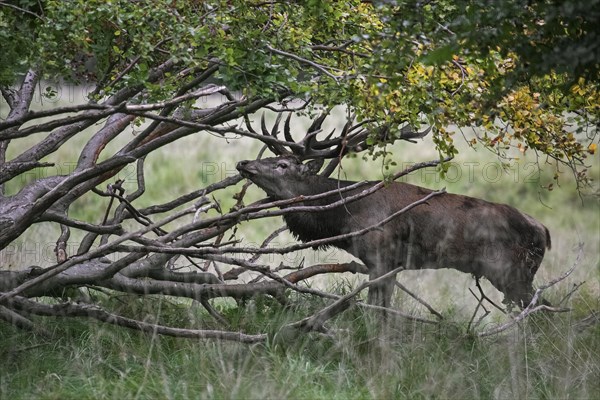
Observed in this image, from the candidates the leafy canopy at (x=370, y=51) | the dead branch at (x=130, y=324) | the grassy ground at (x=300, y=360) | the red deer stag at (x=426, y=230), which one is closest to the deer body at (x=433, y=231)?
the red deer stag at (x=426, y=230)

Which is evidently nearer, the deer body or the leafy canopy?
the leafy canopy

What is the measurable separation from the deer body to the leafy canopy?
1.99m

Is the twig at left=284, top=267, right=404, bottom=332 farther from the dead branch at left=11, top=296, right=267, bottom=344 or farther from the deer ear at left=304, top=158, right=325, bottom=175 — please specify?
the deer ear at left=304, top=158, right=325, bottom=175

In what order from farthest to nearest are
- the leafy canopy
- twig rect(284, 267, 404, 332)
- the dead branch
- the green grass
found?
twig rect(284, 267, 404, 332) < the dead branch < the green grass < the leafy canopy

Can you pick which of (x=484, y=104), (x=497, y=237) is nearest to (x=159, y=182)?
(x=497, y=237)

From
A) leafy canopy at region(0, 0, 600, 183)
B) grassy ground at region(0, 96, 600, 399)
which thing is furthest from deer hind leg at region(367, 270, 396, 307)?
leafy canopy at region(0, 0, 600, 183)

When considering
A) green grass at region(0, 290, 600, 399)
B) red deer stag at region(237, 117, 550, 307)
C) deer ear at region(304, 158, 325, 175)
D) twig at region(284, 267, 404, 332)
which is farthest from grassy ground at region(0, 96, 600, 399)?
deer ear at region(304, 158, 325, 175)

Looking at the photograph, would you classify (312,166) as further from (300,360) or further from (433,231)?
(300,360)

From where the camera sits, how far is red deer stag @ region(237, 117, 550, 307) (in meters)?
8.43

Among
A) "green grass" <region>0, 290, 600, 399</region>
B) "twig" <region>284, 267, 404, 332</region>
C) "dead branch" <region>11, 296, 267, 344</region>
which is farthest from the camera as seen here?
"twig" <region>284, 267, 404, 332</region>

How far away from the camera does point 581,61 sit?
4.36 metres

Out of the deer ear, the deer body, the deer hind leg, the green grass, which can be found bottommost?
the green grass

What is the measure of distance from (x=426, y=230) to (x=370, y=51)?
2708 mm

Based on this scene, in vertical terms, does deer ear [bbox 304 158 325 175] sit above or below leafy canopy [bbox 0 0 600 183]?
below
